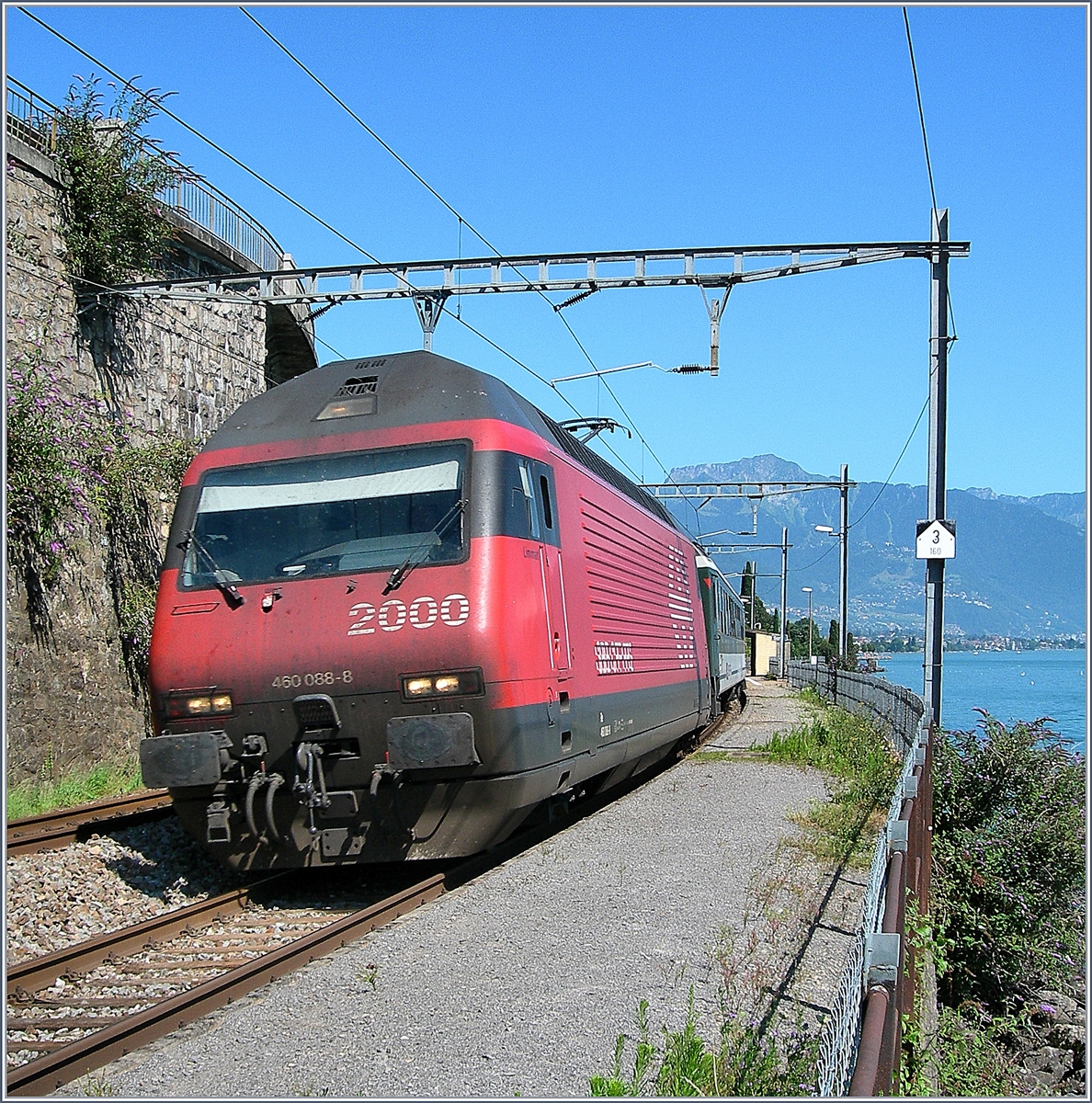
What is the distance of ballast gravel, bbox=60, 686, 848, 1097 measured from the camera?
4.61m

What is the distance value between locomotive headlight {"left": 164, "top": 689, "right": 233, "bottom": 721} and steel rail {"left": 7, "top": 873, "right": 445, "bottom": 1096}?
1685 mm

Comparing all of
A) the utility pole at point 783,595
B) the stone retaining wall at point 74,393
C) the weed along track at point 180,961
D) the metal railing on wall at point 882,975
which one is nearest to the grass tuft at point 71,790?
the stone retaining wall at point 74,393

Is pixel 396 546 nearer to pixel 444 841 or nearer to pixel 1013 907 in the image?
pixel 444 841

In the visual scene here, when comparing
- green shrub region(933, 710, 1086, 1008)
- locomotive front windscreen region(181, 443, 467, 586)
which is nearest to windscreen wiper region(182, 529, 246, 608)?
locomotive front windscreen region(181, 443, 467, 586)

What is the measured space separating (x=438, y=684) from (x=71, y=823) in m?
4.61

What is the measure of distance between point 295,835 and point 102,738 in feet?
24.6

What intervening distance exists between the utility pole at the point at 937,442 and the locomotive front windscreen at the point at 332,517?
8.54m

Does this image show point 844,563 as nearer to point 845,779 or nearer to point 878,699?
point 878,699

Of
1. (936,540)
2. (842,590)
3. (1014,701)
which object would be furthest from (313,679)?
(1014,701)

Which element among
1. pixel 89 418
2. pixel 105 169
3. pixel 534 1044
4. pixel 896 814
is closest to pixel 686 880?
pixel 896 814

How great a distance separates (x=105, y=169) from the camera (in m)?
15.0

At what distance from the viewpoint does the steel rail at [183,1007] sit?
4.69 meters

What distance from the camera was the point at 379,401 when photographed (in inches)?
353

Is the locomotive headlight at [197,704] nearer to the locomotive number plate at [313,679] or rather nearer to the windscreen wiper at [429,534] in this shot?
the locomotive number plate at [313,679]
